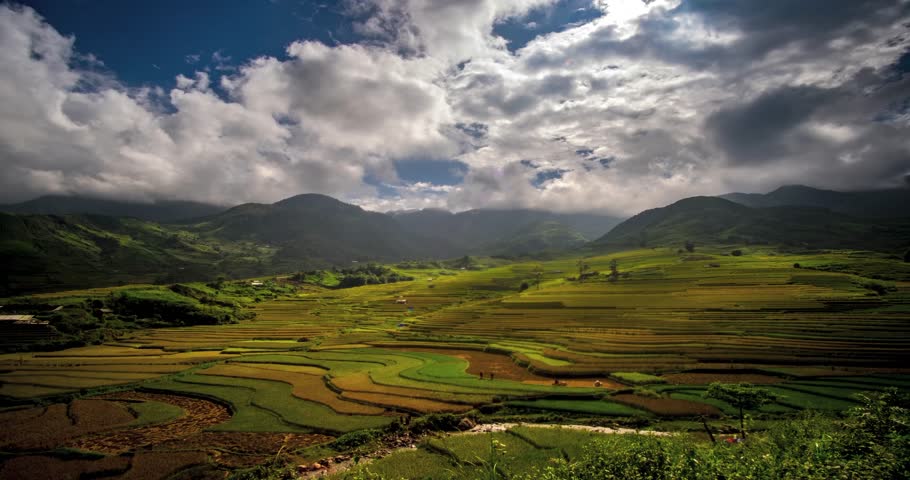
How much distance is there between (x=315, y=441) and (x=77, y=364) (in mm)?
54059

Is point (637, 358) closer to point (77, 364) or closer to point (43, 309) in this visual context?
point (77, 364)

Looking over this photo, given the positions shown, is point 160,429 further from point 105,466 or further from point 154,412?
point 105,466

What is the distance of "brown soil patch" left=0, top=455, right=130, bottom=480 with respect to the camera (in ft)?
81.6

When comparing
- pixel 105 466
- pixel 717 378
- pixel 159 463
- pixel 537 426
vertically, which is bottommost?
pixel 717 378

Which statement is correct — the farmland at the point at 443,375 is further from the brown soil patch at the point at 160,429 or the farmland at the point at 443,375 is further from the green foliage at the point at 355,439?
the green foliage at the point at 355,439

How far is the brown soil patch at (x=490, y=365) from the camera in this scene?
5114 cm

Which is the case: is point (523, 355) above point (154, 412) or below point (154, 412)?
below

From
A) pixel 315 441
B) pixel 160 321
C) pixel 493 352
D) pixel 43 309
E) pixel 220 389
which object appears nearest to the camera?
pixel 315 441

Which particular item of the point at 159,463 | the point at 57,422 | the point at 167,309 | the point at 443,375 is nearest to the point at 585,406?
the point at 443,375

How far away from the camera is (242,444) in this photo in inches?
1177

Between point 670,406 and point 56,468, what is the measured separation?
50.7 m

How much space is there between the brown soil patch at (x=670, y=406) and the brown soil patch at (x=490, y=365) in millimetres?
11846

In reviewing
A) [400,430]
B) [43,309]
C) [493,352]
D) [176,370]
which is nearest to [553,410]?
[400,430]

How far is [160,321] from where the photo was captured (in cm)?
10244
